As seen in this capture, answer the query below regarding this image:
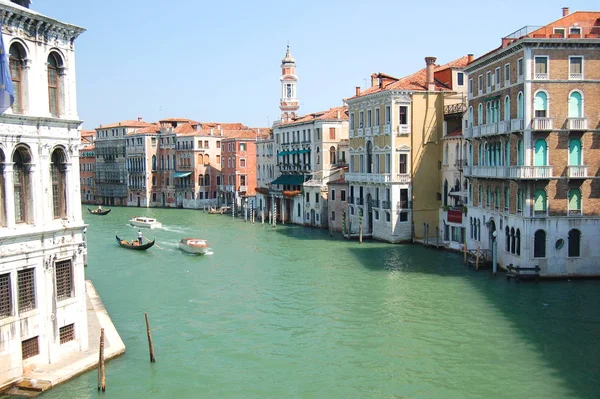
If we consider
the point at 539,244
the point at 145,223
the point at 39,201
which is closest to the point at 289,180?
the point at 145,223

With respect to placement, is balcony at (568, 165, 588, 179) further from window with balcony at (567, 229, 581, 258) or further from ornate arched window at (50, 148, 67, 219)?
ornate arched window at (50, 148, 67, 219)

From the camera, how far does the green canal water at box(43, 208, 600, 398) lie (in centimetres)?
1376

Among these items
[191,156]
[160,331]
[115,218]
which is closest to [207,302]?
[160,331]

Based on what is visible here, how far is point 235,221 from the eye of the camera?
50250 mm

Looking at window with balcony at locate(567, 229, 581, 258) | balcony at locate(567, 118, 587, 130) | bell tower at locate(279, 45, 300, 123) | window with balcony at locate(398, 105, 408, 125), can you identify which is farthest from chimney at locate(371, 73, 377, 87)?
bell tower at locate(279, 45, 300, 123)

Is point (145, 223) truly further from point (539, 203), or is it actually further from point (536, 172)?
point (536, 172)

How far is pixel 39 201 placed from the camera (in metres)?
13.1

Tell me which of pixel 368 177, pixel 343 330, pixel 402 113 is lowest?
pixel 343 330

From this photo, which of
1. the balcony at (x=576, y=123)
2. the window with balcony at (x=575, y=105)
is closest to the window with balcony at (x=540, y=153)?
the balcony at (x=576, y=123)

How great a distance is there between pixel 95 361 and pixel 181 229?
100 feet

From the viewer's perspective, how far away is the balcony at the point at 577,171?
22.6m

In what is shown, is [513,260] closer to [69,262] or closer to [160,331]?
[160,331]

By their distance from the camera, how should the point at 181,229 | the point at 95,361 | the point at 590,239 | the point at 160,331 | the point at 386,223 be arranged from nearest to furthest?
1. the point at 95,361
2. the point at 160,331
3. the point at 590,239
4. the point at 386,223
5. the point at 181,229

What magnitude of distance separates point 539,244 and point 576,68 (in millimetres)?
6054
